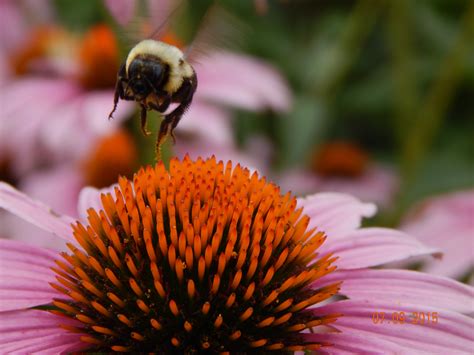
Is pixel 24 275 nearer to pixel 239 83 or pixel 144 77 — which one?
pixel 144 77

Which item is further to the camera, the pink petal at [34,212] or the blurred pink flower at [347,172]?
the blurred pink flower at [347,172]

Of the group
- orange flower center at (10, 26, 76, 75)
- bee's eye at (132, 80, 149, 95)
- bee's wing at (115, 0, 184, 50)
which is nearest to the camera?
bee's eye at (132, 80, 149, 95)

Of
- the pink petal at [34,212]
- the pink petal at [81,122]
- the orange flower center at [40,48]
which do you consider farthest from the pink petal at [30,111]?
the pink petal at [34,212]

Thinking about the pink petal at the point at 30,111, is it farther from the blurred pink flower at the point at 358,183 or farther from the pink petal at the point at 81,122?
the blurred pink flower at the point at 358,183

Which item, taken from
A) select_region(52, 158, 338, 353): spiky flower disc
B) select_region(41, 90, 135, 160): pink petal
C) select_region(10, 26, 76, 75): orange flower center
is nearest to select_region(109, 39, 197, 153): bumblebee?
select_region(52, 158, 338, 353): spiky flower disc

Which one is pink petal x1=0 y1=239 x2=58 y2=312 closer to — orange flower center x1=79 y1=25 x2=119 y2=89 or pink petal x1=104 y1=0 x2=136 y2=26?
pink petal x1=104 y1=0 x2=136 y2=26

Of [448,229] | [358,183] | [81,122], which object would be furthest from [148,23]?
[358,183]
